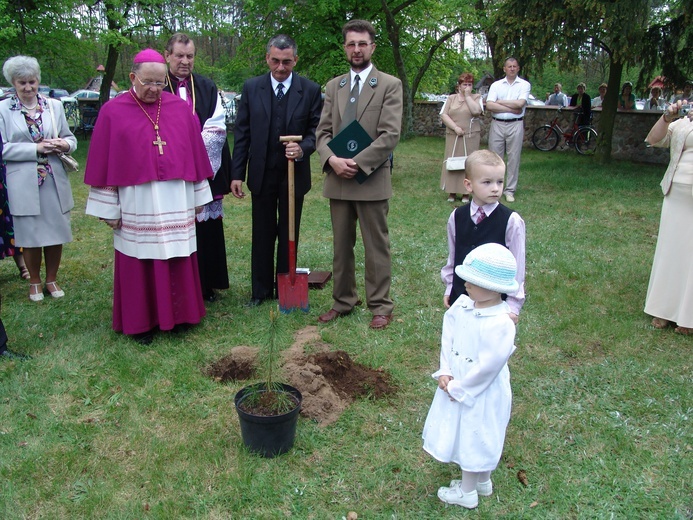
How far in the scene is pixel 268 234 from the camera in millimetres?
5770

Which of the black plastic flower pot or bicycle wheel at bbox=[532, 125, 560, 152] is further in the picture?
bicycle wheel at bbox=[532, 125, 560, 152]

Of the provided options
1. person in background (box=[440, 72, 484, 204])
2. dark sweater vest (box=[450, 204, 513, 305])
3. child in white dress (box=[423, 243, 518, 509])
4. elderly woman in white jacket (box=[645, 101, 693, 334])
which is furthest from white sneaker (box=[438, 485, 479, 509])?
person in background (box=[440, 72, 484, 204])

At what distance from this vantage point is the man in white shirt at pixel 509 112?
9.87m

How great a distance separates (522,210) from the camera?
976 centimetres

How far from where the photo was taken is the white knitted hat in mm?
2719

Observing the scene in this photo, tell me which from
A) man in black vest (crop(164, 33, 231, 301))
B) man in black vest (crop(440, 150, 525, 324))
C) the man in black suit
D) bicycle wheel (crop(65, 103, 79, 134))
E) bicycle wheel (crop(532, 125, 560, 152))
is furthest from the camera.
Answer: bicycle wheel (crop(65, 103, 79, 134))

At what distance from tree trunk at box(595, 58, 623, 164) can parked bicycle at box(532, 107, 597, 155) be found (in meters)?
2.91

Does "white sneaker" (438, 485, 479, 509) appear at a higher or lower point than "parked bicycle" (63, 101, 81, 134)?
lower

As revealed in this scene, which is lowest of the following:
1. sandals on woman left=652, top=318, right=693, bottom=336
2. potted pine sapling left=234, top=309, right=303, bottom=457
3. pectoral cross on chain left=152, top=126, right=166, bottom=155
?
sandals on woman left=652, top=318, right=693, bottom=336

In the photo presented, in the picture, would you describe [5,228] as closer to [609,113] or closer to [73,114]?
[609,113]

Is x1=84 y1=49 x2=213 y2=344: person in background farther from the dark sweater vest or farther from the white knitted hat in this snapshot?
the white knitted hat

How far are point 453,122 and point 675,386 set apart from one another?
6.73m

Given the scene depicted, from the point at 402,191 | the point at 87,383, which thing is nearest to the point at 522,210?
the point at 402,191

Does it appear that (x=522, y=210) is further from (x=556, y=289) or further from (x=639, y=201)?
(x=556, y=289)
